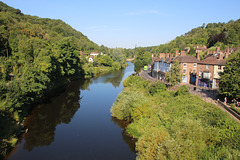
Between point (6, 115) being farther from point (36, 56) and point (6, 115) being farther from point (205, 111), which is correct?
point (205, 111)

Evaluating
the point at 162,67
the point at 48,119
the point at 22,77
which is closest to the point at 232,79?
the point at 48,119

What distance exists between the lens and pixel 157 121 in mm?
18766

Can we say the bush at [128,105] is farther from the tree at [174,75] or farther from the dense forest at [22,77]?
the dense forest at [22,77]

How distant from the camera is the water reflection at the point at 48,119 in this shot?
18703mm

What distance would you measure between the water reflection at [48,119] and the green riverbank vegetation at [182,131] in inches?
329

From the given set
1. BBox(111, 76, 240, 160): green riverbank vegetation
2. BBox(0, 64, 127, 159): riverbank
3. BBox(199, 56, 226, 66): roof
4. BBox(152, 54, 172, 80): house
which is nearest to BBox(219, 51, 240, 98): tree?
BBox(111, 76, 240, 160): green riverbank vegetation

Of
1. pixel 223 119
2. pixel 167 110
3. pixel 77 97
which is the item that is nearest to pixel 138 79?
pixel 77 97

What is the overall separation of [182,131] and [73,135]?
1244 cm

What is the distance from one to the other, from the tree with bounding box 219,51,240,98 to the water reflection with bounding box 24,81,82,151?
68.7 feet

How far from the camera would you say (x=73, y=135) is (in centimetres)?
2009

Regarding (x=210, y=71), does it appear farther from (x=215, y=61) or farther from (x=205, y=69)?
(x=215, y=61)

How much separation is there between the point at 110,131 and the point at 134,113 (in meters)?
3.57

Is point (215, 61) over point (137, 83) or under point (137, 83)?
over

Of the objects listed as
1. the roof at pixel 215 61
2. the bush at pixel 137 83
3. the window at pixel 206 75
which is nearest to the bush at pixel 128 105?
the bush at pixel 137 83
